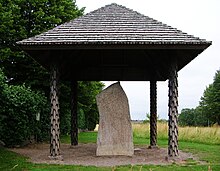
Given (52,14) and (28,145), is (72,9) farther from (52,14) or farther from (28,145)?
(28,145)

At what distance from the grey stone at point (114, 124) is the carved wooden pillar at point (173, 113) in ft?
5.78

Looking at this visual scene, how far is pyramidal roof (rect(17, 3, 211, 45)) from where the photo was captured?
10.3 m

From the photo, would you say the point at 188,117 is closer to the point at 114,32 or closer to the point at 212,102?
the point at 212,102

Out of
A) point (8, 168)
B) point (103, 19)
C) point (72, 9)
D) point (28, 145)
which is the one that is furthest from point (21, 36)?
point (8, 168)

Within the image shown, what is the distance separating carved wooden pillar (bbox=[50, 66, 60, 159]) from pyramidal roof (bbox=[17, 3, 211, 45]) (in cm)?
108

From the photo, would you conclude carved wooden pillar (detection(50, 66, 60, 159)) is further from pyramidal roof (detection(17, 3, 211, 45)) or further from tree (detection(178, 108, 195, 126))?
tree (detection(178, 108, 195, 126))

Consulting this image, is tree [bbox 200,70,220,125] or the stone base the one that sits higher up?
tree [bbox 200,70,220,125]

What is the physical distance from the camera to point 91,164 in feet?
33.6

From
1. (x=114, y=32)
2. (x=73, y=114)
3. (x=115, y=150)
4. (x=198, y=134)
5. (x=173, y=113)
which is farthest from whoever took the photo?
(x=198, y=134)

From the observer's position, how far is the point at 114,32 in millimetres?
11031

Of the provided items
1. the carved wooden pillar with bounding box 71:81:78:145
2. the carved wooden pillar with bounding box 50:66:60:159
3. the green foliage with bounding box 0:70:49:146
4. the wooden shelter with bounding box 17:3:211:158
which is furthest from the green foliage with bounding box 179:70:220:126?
the carved wooden pillar with bounding box 50:66:60:159

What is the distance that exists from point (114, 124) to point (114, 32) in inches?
125

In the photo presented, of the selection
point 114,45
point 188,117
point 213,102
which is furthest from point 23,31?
point 188,117

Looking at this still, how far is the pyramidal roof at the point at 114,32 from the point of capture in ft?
33.8
